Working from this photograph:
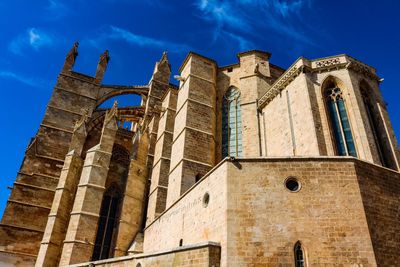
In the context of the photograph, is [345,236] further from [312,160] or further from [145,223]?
[145,223]

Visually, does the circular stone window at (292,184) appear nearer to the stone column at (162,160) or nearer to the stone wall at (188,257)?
the stone wall at (188,257)

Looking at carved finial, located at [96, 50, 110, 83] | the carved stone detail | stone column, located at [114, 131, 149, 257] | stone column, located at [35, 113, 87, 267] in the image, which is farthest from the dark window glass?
carved finial, located at [96, 50, 110, 83]

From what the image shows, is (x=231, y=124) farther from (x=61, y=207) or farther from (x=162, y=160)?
(x=61, y=207)

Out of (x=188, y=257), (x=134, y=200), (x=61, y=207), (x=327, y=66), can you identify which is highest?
(x=327, y=66)

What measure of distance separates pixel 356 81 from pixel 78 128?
12.2 metres

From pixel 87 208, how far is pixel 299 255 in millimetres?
8324

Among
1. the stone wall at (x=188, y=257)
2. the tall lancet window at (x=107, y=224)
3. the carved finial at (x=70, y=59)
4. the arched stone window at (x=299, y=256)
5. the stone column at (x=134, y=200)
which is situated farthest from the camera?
the carved finial at (x=70, y=59)

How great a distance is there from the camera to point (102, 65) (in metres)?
21.2

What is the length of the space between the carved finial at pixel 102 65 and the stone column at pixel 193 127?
713 centimetres

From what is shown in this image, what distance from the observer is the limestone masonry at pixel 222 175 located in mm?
6812

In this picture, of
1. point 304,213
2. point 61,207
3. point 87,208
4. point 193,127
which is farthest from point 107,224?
point 304,213

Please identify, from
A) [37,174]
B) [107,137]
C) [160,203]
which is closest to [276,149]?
[160,203]

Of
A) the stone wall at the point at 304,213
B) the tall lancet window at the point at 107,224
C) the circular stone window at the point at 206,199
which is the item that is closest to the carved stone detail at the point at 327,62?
the stone wall at the point at 304,213

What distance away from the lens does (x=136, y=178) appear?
536 inches
